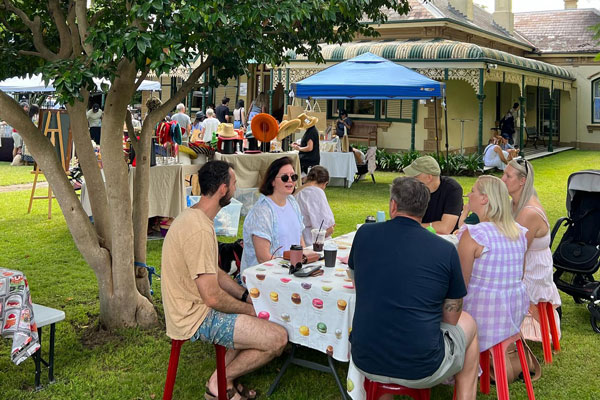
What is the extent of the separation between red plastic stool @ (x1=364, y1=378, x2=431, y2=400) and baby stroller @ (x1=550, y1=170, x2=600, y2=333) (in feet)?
9.27

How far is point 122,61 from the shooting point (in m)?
4.68

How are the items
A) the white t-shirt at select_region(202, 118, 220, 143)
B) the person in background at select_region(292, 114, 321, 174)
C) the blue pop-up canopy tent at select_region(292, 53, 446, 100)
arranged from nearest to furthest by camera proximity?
1. the person in background at select_region(292, 114, 321, 174)
2. the blue pop-up canopy tent at select_region(292, 53, 446, 100)
3. the white t-shirt at select_region(202, 118, 220, 143)

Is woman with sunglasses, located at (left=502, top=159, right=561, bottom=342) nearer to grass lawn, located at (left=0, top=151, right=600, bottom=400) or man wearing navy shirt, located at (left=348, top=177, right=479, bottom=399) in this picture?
grass lawn, located at (left=0, top=151, right=600, bottom=400)

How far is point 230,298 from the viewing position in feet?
13.0

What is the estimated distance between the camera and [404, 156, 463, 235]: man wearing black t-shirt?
5520mm

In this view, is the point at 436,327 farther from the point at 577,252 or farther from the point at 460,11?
the point at 460,11

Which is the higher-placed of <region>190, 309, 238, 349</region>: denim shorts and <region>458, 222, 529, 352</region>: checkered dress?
<region>458, 222, 529, 352</region>: checkered dress

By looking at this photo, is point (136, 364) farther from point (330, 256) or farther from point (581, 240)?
point (581, 240)

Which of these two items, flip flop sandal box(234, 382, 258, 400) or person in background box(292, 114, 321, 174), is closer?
flip flop sandal box(234, 382, 258, 400)

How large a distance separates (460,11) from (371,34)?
56.8 ft

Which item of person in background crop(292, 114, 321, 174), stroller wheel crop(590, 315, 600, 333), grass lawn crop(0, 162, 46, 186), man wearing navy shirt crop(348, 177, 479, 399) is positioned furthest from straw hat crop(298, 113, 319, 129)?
man wearing navy shirt crop(348, 177, 479, 399)

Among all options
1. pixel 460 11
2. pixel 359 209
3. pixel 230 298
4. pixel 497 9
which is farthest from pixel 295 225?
pixel 497 9

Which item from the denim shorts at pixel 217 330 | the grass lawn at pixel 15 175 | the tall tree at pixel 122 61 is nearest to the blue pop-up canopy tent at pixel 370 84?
the grass lawn at pixel 15 175

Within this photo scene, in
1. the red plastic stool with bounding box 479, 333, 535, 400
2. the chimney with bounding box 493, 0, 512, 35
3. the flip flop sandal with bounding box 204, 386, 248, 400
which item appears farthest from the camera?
the chimney with bounding box 493, 0, 512, 35
